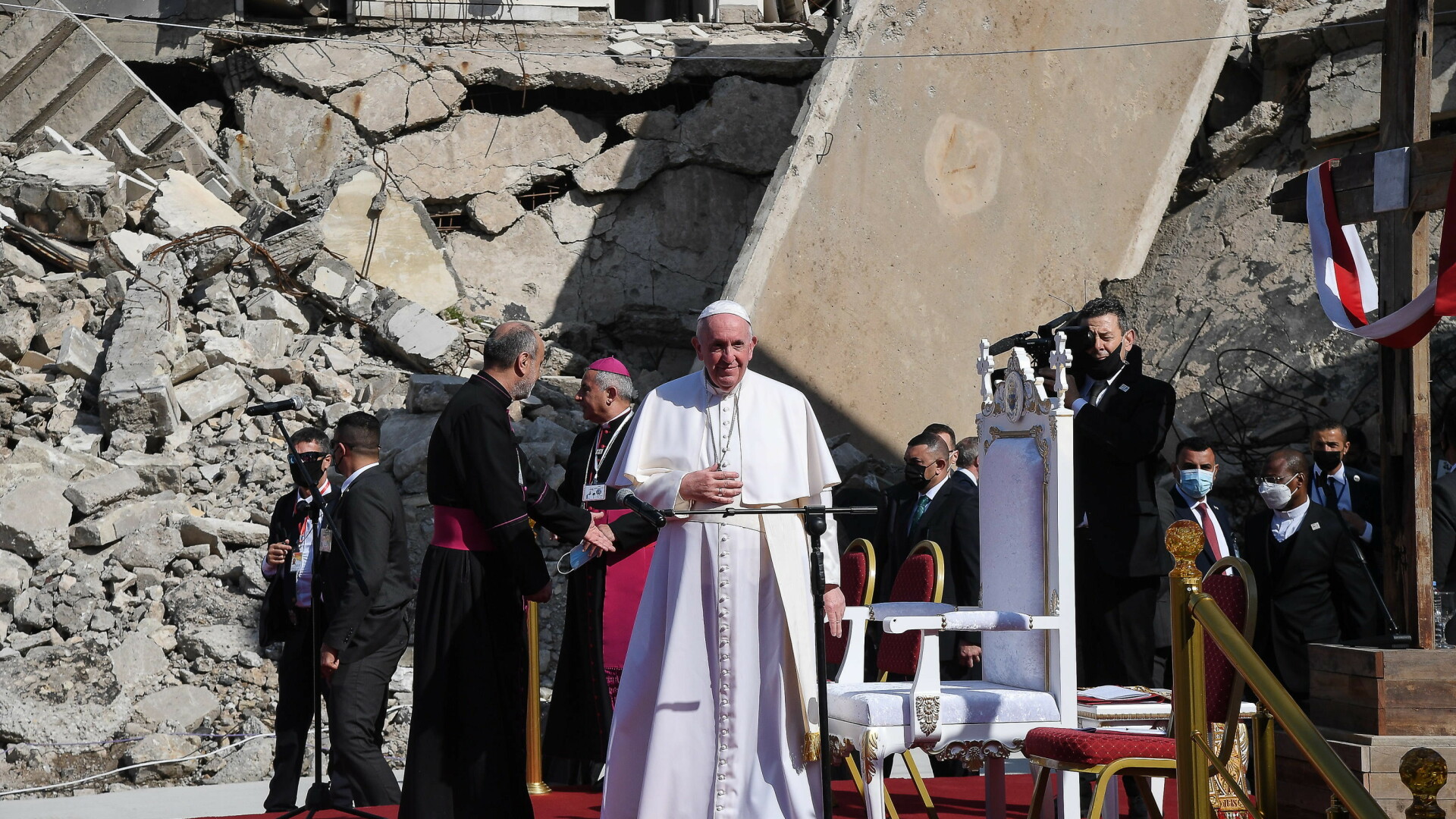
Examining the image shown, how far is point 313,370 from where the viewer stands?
10.3 m

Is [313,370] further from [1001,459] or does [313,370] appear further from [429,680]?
[1001,459]

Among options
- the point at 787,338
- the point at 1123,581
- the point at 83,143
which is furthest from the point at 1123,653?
the point at 83,143

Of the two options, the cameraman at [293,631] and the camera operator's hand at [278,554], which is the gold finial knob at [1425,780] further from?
the camera operator's hand at [278,554]

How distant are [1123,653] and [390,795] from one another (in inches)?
116

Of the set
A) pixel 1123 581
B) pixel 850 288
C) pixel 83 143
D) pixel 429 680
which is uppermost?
pixel 83 143

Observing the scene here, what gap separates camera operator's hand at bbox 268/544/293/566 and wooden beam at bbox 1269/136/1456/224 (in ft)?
14.1

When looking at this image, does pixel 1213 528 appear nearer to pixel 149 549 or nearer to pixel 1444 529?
pixel 1444 529

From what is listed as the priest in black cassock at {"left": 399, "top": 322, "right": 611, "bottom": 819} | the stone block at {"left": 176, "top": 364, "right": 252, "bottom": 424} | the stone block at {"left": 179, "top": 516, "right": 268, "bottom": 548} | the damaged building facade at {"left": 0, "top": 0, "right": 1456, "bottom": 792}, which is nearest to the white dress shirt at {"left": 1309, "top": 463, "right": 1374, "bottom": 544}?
the damaged building facade at {"left": 0, "top": 0, "right": 1456, "bottom": 792}

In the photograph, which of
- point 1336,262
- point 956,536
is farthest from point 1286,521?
point 956,536

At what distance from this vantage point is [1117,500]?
553 centimetres

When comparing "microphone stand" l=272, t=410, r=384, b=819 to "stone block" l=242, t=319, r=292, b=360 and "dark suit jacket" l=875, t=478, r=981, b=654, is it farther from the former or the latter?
"stone block" l=242, t=319, r=292, b=360

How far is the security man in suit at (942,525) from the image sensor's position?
245 inches

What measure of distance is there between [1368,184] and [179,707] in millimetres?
6055

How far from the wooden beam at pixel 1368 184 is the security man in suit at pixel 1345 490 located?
1.71m
